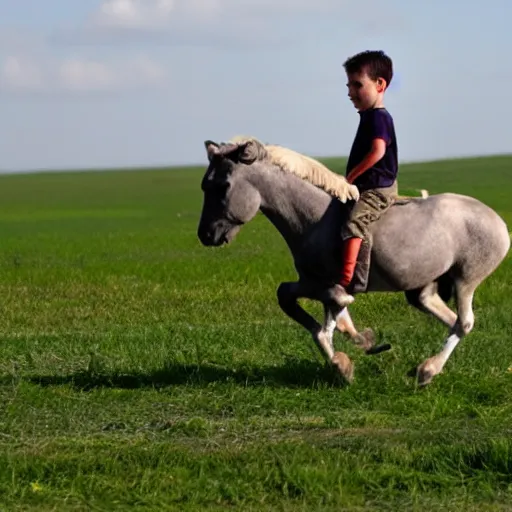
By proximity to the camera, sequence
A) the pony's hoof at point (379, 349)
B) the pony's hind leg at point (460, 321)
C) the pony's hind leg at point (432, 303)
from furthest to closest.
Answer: the pony's hind leg at point (432, 303)
the pony's hoof at point (379, 349)
the pony's hind leg at point (460, 321)

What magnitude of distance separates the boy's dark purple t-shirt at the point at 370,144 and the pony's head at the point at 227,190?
2.27ft

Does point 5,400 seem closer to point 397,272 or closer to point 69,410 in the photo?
point 69,410

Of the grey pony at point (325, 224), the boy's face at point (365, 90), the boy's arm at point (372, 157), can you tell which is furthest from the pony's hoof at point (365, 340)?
the boy's face at point (365, 90)

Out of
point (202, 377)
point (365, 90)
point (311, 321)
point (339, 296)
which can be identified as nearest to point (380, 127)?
point (365, 90)

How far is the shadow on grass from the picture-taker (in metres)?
9.01

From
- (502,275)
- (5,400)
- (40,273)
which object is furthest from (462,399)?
(40,273)

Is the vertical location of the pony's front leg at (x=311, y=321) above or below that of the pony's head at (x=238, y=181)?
below

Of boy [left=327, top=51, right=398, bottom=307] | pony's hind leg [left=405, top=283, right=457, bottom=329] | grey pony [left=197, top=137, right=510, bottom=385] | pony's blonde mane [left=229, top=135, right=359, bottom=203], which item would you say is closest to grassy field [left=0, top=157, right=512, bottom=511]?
pony's hind leg [left=405, top=283, right=457, bottom=329]

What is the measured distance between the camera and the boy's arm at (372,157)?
27.0 ft

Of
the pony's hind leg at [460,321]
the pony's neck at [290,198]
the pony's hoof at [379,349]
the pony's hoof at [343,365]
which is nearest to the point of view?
the pony's neck at [290,198]

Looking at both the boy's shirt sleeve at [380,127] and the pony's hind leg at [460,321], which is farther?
the pony's hind leg at [460,321]

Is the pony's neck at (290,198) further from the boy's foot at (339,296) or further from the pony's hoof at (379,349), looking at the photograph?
the pony's hoof at (379,349)

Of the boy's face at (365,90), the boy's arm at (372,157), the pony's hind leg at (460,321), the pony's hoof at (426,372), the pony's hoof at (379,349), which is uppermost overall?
the boy's face at (365,90)

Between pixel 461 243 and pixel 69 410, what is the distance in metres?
3.05
